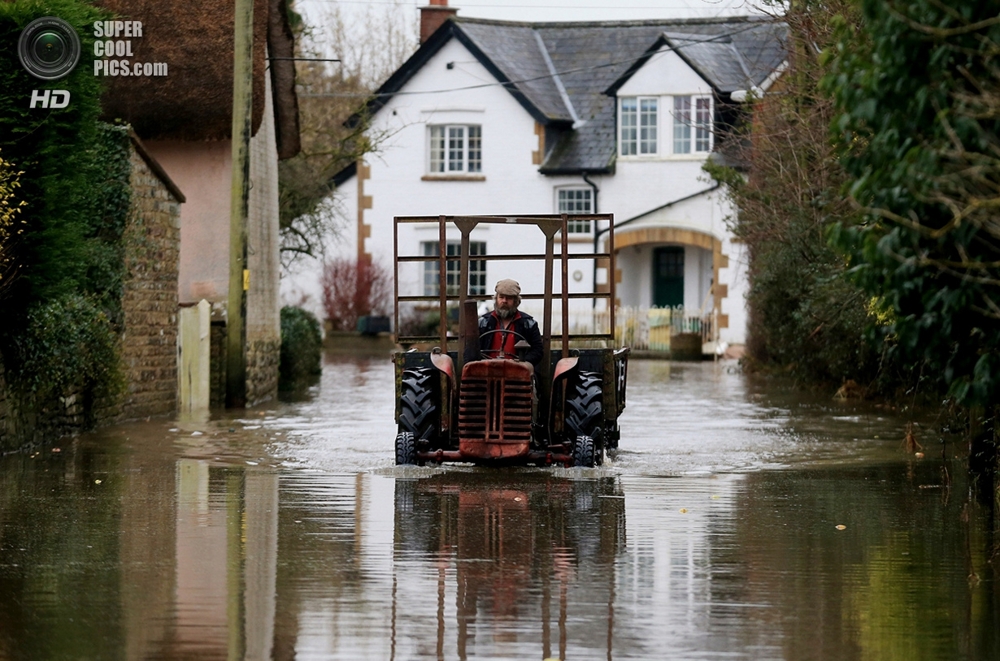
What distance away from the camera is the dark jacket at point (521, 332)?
15180 mm

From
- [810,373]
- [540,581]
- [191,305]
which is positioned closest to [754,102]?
[810,373]

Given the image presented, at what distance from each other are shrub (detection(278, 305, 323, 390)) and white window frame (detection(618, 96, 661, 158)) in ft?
47.0

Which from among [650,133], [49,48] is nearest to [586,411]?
[49,48]

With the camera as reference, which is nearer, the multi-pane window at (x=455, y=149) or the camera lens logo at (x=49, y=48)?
the camera lens logo at (x=49, y=48)

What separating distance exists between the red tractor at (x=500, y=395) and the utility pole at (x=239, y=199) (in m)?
8.02

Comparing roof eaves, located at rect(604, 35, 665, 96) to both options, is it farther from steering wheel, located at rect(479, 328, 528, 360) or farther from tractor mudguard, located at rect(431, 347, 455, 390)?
tractor mudguard, located at rect(431, 347, 455, 390)

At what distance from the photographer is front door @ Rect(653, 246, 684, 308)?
153 ft

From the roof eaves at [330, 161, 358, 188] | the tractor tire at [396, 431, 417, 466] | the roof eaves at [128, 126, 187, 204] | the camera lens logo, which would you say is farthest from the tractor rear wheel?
the roof eaves at [330, 161, 358, 188]

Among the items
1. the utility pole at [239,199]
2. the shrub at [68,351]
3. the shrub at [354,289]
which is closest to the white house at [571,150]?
the shrub at [354,289]

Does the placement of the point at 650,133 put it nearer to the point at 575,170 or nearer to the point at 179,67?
the point at 575,170

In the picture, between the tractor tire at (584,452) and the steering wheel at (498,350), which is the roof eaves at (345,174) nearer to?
the steering wheel at (498,350)

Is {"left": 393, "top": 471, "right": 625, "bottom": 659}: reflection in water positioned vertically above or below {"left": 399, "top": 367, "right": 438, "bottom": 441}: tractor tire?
below

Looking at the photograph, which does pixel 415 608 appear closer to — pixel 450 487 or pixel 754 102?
pixel 450 487

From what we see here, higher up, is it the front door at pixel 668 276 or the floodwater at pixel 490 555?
the front door at pixel 668 276
